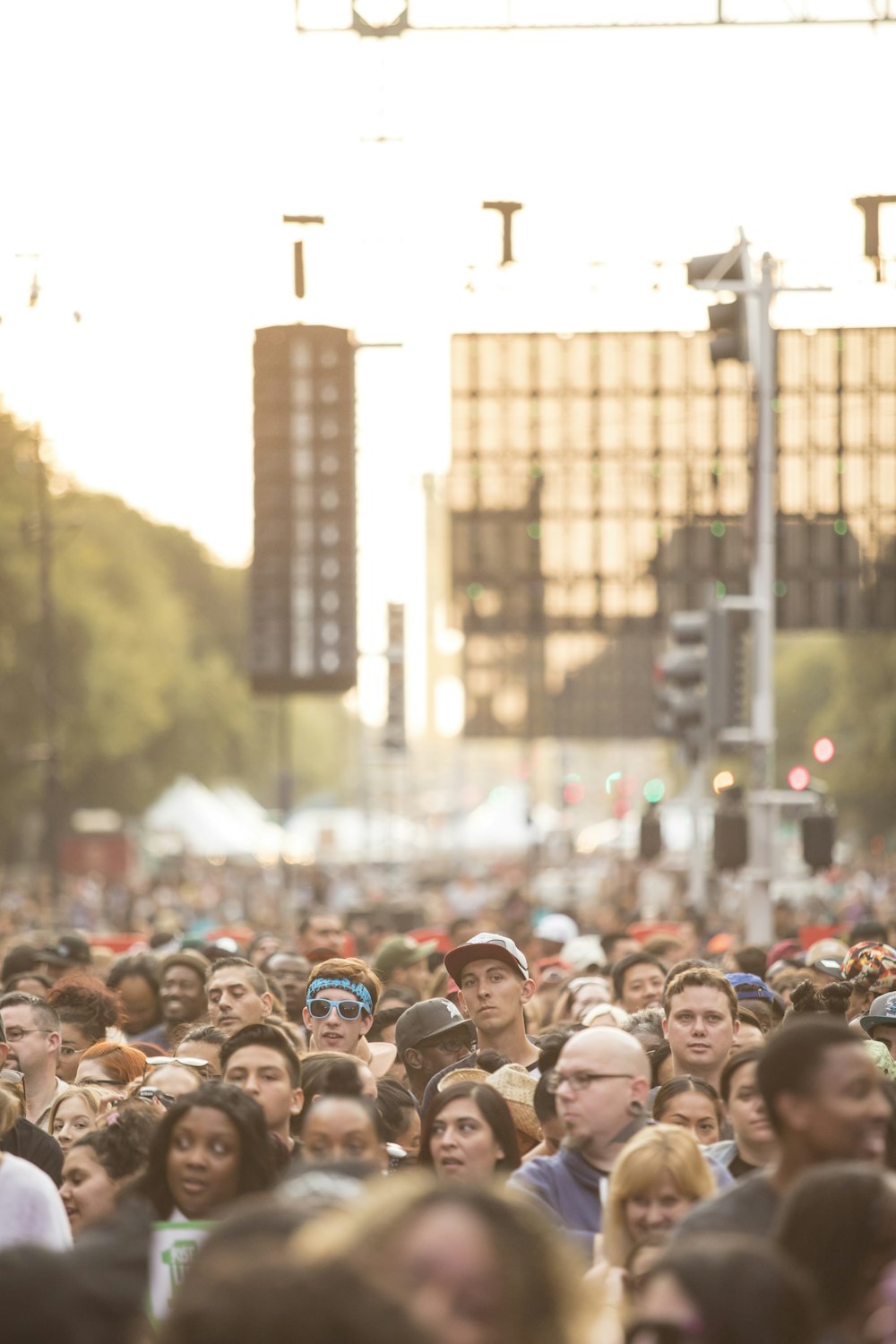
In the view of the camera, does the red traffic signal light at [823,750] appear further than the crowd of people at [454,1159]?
Yes

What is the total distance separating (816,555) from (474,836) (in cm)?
5187

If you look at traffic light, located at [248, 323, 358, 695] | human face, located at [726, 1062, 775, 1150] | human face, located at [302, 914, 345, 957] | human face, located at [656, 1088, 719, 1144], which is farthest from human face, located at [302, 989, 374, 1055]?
traffic light, located at [248, 323, 358, 695]

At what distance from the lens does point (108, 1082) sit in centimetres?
913

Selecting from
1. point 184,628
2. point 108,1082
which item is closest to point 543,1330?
point 108,1082

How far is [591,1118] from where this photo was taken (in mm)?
6738

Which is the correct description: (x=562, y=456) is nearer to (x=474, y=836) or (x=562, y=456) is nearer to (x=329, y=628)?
(x=329, y=628)

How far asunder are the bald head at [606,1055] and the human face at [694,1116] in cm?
93

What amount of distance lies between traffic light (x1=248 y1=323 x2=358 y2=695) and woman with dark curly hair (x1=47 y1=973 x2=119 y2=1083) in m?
22.0

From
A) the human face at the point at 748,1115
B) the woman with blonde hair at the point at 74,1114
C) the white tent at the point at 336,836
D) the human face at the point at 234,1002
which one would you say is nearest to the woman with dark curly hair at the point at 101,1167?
the woman with blonde hair at the point at 74,1114

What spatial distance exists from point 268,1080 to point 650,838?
19.4 m

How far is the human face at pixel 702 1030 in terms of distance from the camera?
8.80 metres

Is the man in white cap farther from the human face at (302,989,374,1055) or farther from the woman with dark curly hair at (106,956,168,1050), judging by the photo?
the woman with dark curly hair at (106,956,168,1050)

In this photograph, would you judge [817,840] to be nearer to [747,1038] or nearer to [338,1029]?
[747,1038]

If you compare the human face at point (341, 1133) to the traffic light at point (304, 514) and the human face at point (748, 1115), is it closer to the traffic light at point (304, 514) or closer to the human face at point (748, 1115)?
the human face at point (748, 1115)
